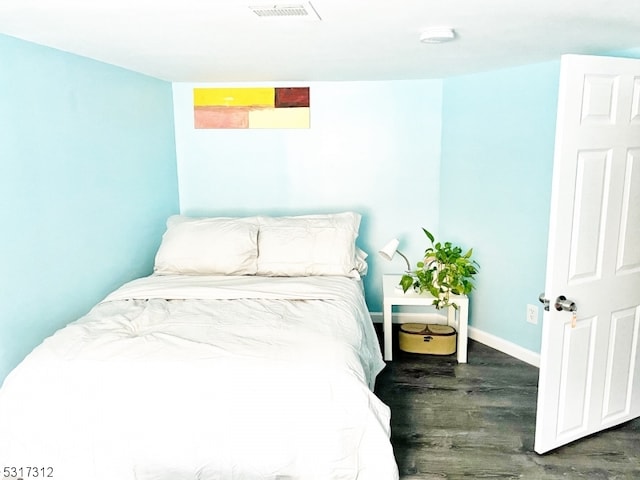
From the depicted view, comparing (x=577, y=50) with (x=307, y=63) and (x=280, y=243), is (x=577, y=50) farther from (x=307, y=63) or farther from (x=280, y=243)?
(x=280, y=243)

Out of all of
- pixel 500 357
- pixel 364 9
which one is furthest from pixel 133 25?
pixel 500 357

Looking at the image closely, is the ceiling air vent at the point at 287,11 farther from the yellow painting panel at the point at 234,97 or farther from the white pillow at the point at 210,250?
the yellow painting panel at the point at 234,97

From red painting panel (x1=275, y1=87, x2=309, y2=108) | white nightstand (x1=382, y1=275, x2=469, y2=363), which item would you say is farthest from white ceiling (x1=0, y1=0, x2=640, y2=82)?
white nightstand (x1=382, y1=275, x2=469, y2=363)

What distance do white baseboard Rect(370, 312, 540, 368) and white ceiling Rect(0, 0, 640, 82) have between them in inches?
73.0

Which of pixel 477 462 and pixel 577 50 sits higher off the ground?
pixel 577 50

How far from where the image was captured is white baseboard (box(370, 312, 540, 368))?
3207 mm

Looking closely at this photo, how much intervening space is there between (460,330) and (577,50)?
1.80 m

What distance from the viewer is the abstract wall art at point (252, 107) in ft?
12.1

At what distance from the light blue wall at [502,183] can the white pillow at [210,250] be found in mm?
1590

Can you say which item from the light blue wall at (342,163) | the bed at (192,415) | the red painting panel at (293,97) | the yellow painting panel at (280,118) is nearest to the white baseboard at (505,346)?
the light blue wall at (342,163)

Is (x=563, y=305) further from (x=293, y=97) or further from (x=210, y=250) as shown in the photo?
(x=293, y=97)

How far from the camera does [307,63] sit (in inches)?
114

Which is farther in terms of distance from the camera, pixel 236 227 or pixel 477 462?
pixel 236 227

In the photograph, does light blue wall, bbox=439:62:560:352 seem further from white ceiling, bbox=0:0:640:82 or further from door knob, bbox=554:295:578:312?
door knob, bbox=554:295:578:312
